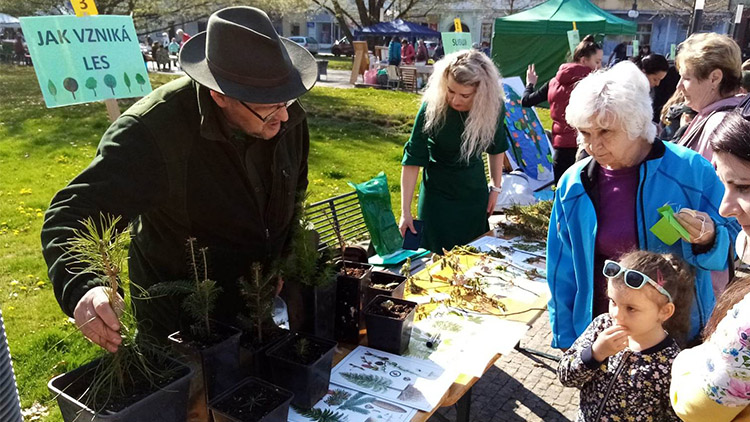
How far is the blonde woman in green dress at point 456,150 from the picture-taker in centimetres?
294

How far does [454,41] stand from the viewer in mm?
6832

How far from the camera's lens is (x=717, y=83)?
2932 millimetres

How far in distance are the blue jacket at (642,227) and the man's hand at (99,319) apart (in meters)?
1.60

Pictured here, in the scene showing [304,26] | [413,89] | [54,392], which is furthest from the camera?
[304,26]

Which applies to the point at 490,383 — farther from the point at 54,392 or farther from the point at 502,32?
the point at 502,32

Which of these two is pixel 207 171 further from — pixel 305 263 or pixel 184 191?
pixel 305 263

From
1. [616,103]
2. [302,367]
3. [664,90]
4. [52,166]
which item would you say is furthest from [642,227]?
[52,166]

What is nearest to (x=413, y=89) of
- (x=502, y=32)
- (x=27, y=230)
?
(x=502, y=32)

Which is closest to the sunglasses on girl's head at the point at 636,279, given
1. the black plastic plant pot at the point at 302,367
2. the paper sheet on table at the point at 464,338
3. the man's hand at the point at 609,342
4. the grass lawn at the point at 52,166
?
the man's hand at the point at 609,342

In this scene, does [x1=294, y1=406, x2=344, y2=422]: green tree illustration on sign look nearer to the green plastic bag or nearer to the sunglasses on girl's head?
the sunglasses on girl's head

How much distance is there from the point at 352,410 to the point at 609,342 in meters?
0.80

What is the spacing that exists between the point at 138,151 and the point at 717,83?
2.84 metres

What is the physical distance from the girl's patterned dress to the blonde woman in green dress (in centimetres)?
141

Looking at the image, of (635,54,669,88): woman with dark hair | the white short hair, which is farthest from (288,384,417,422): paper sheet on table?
(635,54,669,88): woman with dark hair
